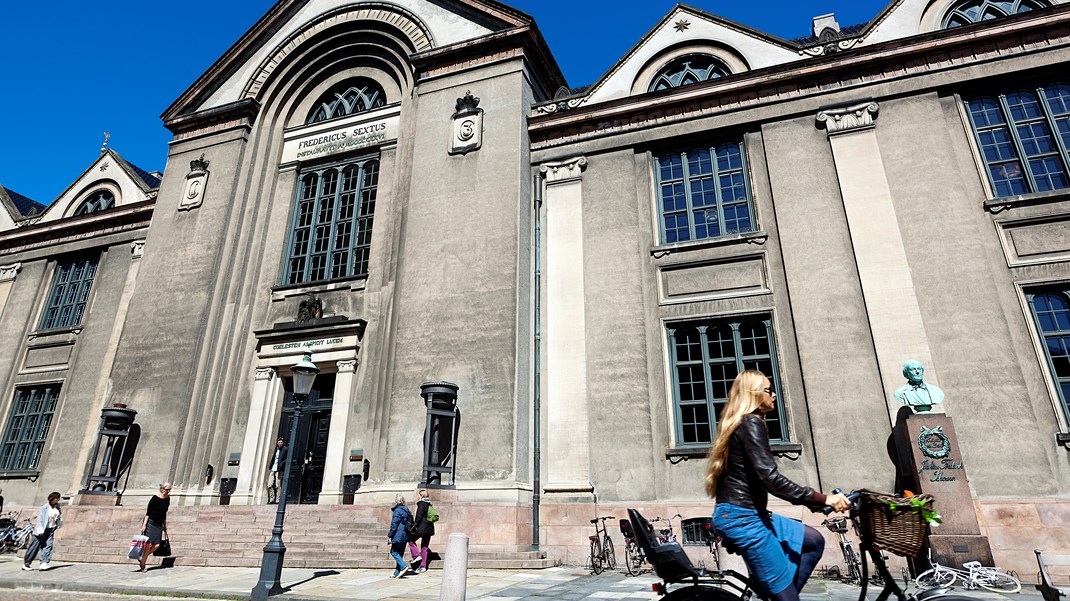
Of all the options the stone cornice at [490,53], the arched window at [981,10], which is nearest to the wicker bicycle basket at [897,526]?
the arched window at [981,10]

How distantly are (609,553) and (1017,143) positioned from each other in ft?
39.4

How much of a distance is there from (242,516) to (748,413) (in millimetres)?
13036

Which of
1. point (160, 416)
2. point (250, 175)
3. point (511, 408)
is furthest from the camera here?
point (250, 175)

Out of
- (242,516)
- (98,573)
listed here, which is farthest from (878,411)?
(98,573)

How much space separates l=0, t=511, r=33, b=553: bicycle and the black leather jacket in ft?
61.7

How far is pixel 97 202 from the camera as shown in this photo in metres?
23.1

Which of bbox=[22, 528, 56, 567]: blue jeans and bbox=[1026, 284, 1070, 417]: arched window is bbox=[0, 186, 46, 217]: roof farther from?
bbox=[1026, 284, 1070, 417]: arched window

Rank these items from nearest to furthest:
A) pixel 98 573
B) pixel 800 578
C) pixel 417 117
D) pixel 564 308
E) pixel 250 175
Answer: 1. pixel 800 578
2. pixel 98 573
3. pixel 564 308
4. pixel 417 117
5. pixel 250 175

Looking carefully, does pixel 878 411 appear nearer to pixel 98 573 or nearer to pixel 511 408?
pixel 511 408

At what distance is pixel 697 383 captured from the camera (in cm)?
1329

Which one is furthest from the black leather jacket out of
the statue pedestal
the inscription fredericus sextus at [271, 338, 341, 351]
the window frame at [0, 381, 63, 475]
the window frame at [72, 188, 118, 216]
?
the window frame at [72, 188, 118, 216]

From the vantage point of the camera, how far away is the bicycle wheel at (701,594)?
3.33m

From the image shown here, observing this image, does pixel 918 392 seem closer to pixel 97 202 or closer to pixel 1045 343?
pixel 1045 343

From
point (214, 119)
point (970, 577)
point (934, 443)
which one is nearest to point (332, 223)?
point (214, 119)
